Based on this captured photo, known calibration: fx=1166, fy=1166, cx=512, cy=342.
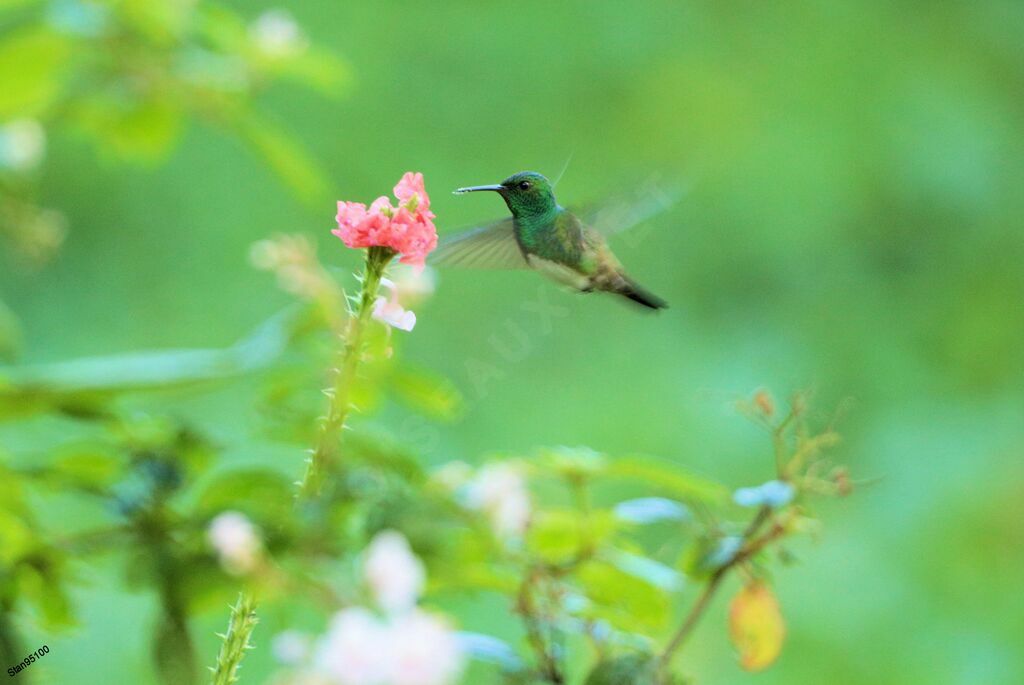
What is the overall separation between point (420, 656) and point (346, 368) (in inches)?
3.8

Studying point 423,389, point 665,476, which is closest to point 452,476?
point 423,389

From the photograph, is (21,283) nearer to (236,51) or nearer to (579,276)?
(236,51)

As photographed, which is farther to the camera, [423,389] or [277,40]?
[277,40]

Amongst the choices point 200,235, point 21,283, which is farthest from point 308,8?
point 21,283

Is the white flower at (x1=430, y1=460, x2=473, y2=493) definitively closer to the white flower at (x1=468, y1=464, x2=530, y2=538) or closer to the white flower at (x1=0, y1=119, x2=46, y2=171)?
the white flower at (x1=468, y1=464, x2=530, y2=538)

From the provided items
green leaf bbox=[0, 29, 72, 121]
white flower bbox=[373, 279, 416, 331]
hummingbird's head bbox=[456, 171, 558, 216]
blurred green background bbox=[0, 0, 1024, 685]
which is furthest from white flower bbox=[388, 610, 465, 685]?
blurred green background bbox=[0, 0, 1024, 685]

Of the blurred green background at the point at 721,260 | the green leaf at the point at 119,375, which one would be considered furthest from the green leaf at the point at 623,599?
the blurred green background at the point at 721,260

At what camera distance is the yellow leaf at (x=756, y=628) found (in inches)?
22.5

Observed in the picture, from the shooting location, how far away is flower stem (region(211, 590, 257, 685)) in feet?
1.02

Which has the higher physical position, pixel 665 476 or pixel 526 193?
pixel 526 193

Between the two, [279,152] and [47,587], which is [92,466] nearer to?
[47,587]

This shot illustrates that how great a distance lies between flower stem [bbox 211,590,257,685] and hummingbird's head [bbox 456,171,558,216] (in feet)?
0.73

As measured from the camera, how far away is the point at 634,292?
21.9 inches

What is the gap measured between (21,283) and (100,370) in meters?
1.16
